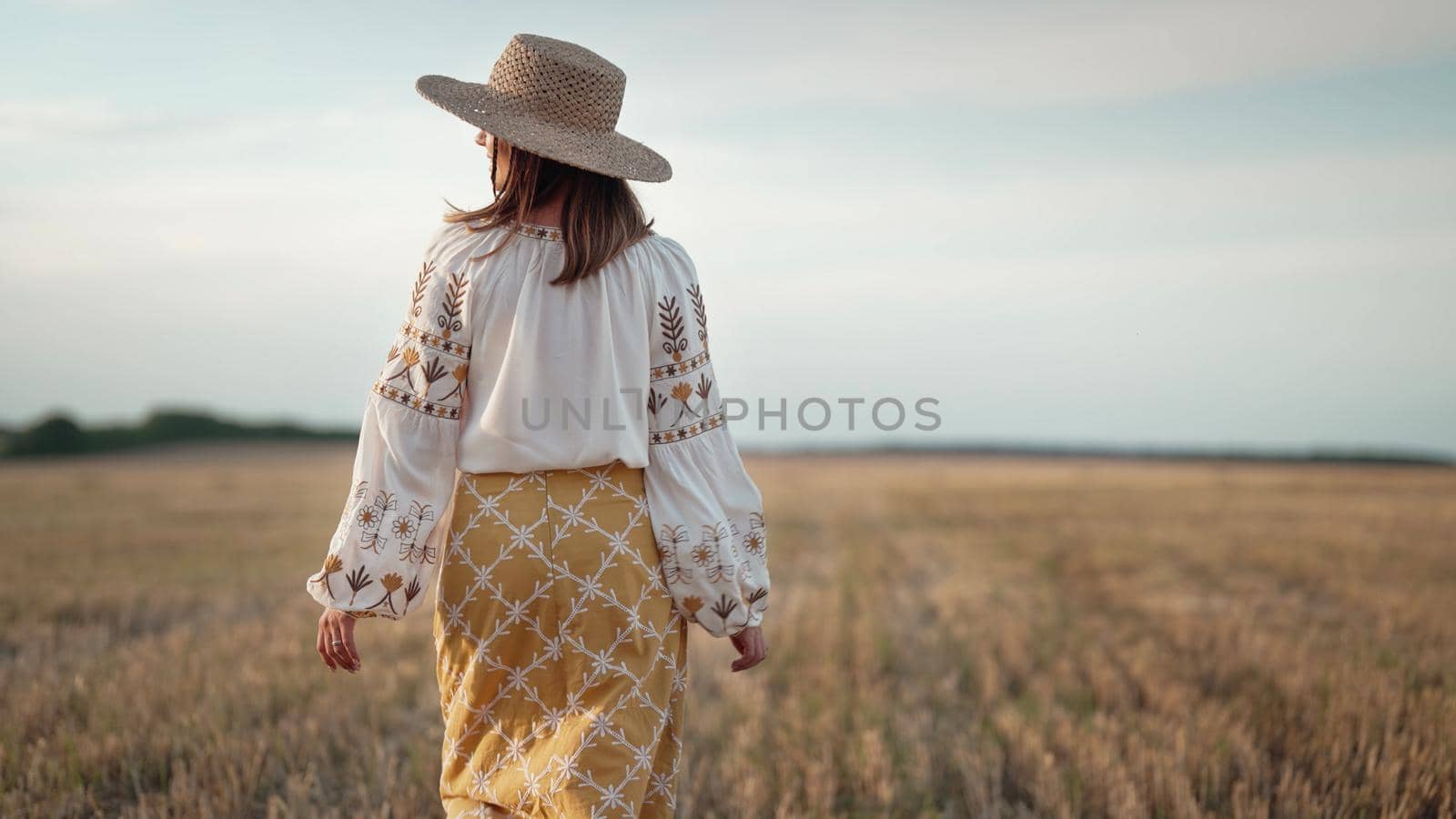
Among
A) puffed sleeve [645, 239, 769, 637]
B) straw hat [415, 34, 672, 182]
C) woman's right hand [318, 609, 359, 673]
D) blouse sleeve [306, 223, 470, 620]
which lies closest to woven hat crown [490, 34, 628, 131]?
straw hat [415, 34, 672, 182]

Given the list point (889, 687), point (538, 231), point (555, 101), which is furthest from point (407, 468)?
point (889, 687)

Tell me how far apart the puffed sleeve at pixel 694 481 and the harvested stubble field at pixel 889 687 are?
4.54 feet

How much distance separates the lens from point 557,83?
97.7 inches

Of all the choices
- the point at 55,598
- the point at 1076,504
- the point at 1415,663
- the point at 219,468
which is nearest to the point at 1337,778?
the point at 1415,663

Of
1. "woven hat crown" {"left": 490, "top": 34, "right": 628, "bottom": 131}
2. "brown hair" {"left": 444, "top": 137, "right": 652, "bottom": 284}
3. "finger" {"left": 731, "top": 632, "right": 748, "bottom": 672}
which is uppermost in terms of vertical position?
"woven hat crown" {"left": 490, "top": 34, "right": 628, "bottom": 131}

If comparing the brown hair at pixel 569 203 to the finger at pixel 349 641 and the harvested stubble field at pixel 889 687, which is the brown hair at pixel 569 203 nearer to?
the finger at pixel 349 641

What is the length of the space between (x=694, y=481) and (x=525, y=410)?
444mm

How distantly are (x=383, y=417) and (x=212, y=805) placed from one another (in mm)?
2021

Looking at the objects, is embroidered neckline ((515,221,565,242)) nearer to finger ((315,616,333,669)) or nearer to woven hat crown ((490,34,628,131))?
woven hat crown ((490,34,628,131))

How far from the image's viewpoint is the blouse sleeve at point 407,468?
2.29 metres

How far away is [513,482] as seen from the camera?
91.3 inches

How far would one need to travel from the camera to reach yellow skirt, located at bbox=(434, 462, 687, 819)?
2.27m

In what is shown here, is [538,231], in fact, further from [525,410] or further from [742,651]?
[742,651]

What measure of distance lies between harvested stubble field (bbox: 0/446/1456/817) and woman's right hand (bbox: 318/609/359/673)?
52.2 inches
